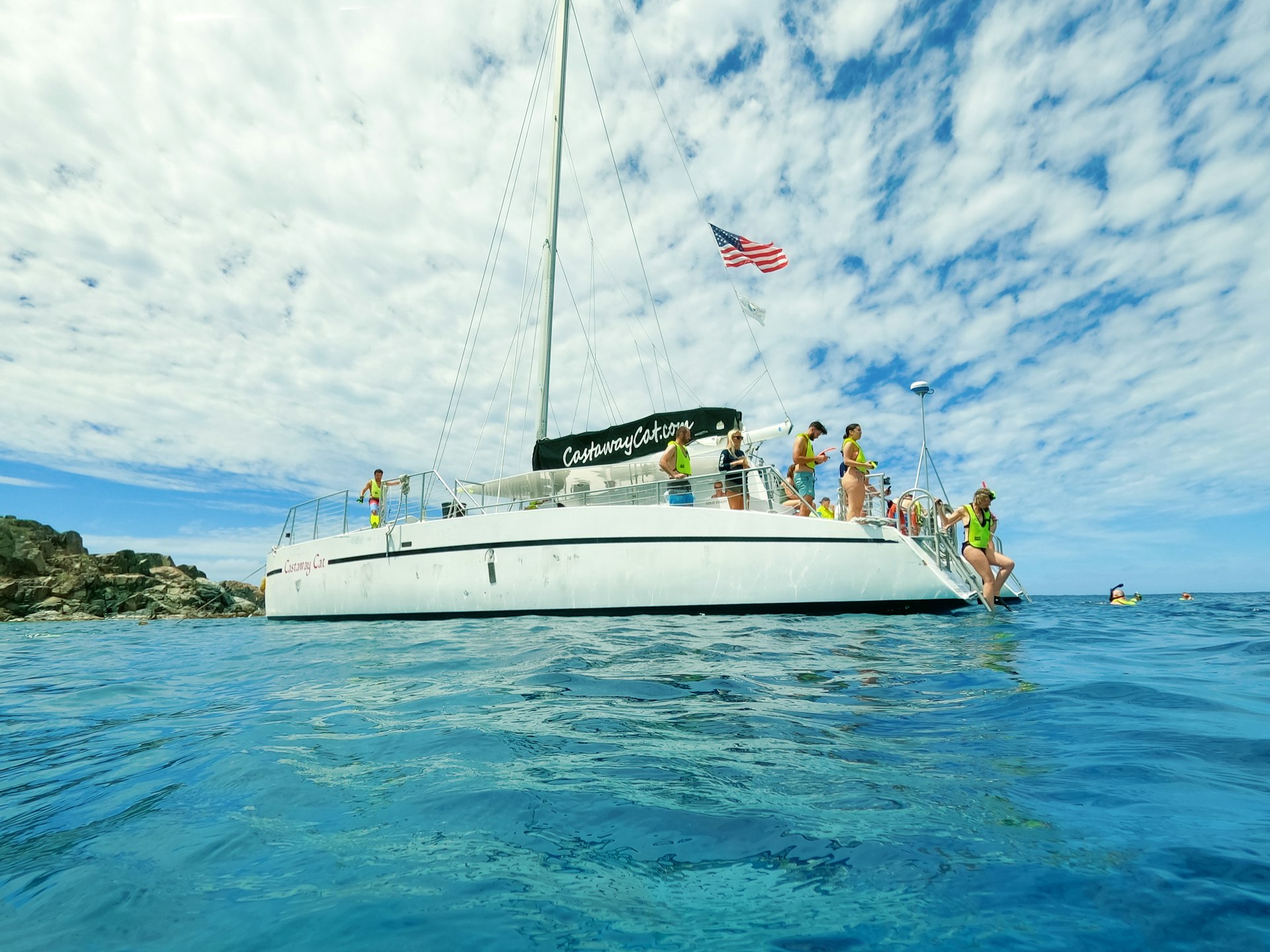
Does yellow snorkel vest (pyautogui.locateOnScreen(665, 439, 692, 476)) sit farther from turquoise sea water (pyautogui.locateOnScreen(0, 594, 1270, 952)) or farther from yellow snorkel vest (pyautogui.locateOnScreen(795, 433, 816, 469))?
turquoise sea water (pyautogui.locateOnScreen(0, 594, 1270, 952))

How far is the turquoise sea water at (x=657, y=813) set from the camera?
122 centimetres

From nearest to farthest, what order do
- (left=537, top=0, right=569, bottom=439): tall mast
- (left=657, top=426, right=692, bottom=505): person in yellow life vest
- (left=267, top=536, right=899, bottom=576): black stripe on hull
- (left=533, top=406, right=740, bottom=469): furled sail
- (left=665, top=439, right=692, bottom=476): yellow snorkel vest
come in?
(left=267, top=536, right=899, bottom=576): black stripe on hull < (left=657, top=426, right=692, bottom=505): person in yellow life vest < (left=665, top=439, right=692, bottom=476): yellow snorkel vest < (left=533, top=406, right=740, bottom=469): furled sail < (left=537, top=0, right=569, bottom=439): tall mast

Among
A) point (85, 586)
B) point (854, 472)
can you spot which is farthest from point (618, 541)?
point (85, 586)

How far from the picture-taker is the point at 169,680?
192 inches

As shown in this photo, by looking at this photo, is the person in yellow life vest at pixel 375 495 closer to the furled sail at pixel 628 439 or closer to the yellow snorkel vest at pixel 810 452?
the furled sail at pixel 628 439

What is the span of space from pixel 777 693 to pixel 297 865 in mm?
2319

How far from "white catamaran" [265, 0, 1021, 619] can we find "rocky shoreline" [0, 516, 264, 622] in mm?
12452

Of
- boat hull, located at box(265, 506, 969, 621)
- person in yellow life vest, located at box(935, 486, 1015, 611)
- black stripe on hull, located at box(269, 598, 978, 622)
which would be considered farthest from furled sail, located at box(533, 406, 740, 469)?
person in yellow life vest, located at box(935, 486, 1015, 611)

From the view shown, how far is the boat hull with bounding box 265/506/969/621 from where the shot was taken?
721 centimetres

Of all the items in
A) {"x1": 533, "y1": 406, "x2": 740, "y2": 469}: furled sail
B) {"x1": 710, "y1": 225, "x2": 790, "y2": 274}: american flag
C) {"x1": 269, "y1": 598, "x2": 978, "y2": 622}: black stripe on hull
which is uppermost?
{"x1": 710, "y1": 225, "x2": 790, "y2": 274}: american flag

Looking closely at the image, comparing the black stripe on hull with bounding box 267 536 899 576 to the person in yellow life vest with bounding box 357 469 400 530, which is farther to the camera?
the person in yellow life vest with bounding box 357 469 400 530

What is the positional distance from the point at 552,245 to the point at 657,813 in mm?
12115

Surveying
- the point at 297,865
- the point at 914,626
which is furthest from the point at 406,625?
the point at 297,865

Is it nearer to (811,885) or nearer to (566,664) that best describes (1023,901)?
(811,885)
